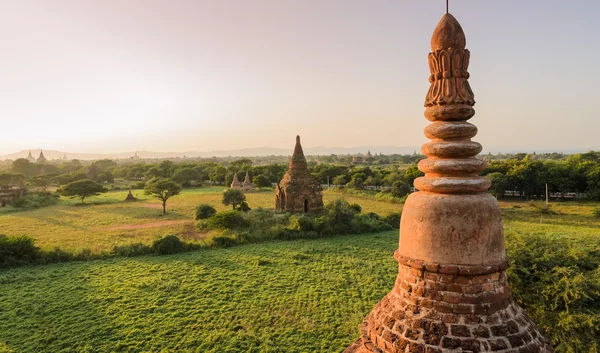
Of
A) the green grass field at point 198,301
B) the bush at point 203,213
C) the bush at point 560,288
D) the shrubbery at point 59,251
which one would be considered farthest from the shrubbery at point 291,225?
the bush at point 560,288

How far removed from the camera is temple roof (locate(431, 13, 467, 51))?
2895mm

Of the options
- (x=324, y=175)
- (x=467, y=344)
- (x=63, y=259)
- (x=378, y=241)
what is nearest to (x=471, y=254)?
(x=467, y=344)

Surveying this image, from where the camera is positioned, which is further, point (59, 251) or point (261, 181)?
point (261, 181)

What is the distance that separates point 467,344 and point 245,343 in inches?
314

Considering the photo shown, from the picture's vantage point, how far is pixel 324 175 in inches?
2050

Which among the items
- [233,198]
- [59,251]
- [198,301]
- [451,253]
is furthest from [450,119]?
[233,198]

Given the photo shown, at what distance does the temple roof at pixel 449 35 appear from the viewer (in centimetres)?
289

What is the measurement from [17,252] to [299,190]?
53.1ft

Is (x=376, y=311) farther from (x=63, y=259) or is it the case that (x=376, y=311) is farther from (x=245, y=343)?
(x=63, y=259)

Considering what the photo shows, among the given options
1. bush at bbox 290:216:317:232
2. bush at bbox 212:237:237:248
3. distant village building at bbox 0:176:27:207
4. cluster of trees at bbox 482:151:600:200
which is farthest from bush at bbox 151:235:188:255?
cluster of trees at bbox 482:151:600:200

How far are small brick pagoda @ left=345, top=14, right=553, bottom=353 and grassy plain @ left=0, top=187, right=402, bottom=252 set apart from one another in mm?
19179

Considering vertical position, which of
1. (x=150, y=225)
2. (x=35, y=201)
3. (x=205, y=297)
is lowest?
(x=205, y=297)

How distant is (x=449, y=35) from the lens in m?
2.90

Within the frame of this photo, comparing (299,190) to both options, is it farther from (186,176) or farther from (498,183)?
(186,176)
